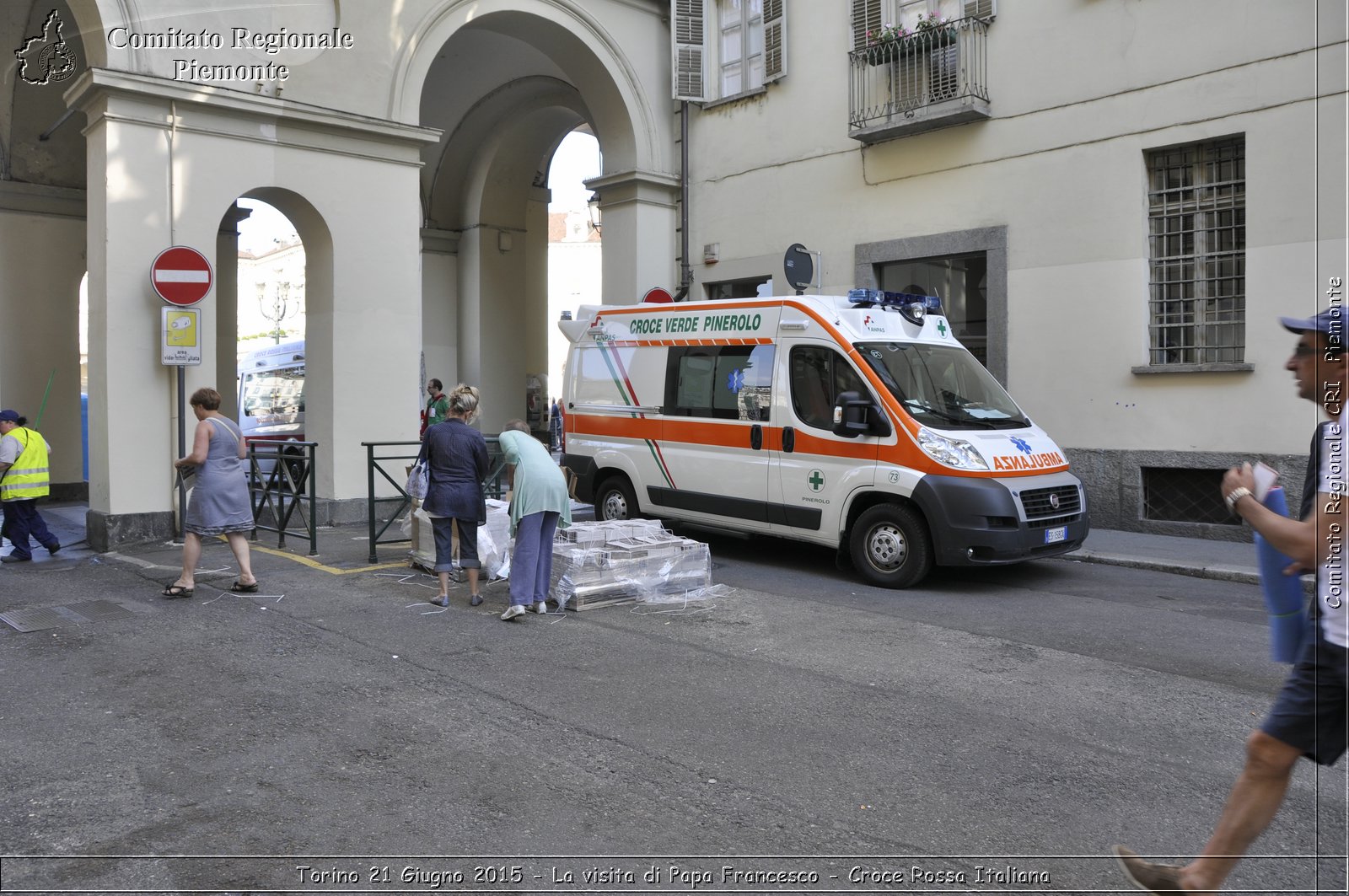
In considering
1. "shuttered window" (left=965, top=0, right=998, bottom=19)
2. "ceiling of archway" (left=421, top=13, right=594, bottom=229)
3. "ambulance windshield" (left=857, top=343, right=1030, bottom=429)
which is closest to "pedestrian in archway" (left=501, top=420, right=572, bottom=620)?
"ambulance windshield" (left=857, top=343, right=1030, bottom=429)

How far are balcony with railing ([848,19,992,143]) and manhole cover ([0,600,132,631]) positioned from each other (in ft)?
33.1

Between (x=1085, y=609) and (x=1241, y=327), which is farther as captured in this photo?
(x=1241, y=327)

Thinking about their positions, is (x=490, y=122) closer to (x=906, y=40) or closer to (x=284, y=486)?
(x=906, y=40)

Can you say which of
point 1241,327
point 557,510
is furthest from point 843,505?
point 1241,327

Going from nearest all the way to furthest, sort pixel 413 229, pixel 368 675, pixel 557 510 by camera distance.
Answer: pixel 368 675 → pixel 557 510 → pixel 413 229

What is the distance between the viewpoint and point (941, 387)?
898cm

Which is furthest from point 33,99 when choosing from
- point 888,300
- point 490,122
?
point 888,300

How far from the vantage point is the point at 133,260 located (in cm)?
1044

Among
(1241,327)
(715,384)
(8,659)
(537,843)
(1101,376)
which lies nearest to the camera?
(537,843)

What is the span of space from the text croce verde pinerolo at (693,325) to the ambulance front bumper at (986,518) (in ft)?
7.80

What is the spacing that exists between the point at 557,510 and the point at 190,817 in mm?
3690

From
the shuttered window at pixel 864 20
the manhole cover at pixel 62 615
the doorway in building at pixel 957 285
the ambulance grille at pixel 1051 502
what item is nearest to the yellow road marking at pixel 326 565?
the manhole cover at pixel 62 615

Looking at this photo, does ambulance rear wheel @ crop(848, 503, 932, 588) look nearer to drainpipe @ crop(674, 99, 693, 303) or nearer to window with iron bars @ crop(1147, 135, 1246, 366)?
window with iron bars @ crop(1147, 135, 1246, 366)

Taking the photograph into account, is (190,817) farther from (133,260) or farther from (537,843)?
(133,260)
